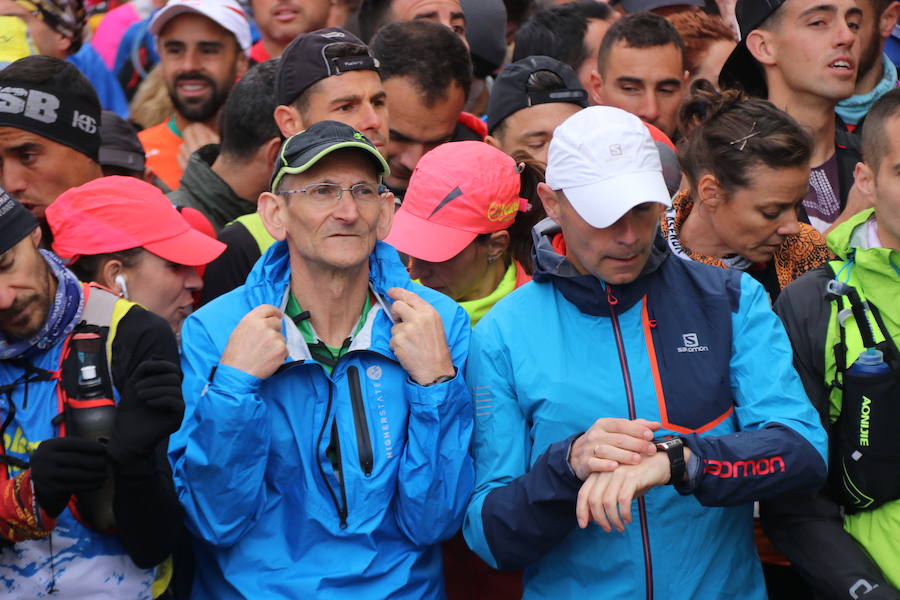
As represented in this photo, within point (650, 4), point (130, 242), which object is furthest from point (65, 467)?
point (650, 4)

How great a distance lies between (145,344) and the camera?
367cm

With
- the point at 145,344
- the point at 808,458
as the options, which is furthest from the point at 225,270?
the point at 808,458

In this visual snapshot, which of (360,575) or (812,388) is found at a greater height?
(812,388)

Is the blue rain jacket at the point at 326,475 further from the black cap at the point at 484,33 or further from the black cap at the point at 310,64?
the black cap at the point at 484,33

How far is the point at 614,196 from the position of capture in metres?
3.53

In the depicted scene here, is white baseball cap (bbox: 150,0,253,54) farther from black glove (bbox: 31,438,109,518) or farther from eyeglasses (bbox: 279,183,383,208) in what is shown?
black glove (bbox: 31,438,109,518)

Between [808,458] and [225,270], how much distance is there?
265 cm

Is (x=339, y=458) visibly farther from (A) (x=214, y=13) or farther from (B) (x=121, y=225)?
(A) (x=214, y=13)

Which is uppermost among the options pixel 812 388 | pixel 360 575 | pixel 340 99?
pixel 340 99

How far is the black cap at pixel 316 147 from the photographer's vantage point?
3.69 m

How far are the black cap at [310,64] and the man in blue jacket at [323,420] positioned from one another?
4.58 ft

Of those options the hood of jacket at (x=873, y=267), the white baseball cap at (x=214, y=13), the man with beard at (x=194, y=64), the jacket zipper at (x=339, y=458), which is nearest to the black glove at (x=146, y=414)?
the jacket zipper at (x=339, y=458)

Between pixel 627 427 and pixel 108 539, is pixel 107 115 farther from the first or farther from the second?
pixel 627 427

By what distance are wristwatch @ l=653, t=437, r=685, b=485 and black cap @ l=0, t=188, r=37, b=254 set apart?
2075 millimetres
